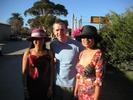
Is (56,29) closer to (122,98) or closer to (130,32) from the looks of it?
(122,98)

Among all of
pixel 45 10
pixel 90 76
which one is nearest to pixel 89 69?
pixel 90 76

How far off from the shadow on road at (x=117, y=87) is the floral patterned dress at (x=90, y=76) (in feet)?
12.2

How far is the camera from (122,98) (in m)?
8.06

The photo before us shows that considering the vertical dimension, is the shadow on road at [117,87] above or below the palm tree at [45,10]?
below

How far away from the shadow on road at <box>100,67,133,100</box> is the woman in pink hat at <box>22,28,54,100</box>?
327cm

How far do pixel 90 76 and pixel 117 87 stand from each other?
4.79m

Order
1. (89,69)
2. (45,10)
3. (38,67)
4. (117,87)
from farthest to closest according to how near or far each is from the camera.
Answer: (45,10), (117,87), (38,67), (89,69)

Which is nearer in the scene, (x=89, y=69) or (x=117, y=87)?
(x=89, y=69)

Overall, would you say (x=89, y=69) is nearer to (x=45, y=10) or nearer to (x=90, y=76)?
(x=90, y=76)

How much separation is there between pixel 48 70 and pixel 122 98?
11.9 feet

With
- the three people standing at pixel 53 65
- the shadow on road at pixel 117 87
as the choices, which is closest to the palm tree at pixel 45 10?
the shadow on road at pixel 117 87

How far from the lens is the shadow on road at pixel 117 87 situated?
817cm

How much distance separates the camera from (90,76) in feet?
13.7

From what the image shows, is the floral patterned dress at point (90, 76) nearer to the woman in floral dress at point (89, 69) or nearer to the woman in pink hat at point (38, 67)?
the woman in floral dress at point (89, 69)
